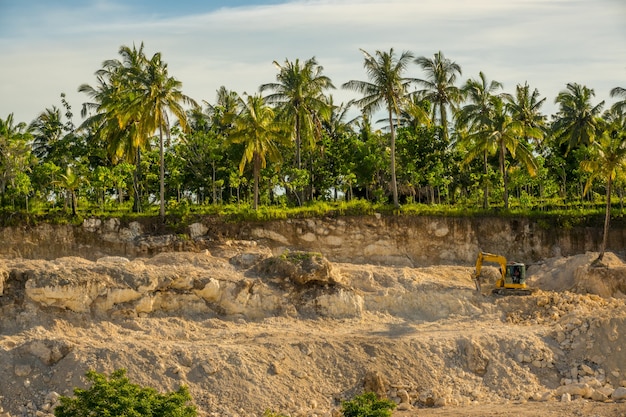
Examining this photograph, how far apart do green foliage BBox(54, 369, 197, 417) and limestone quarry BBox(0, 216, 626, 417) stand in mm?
4958

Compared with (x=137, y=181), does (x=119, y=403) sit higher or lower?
lower

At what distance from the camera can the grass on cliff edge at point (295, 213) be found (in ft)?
152

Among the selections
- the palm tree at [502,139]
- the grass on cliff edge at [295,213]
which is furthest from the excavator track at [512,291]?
Answer: the palm tree at [502,139]

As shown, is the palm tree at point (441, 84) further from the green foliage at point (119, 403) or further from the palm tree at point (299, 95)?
the green foliage at point (119, 403)

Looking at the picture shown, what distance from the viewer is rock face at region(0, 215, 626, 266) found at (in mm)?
45656

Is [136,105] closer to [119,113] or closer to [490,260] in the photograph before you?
[119,113]

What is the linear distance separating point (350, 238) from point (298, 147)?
8.65m

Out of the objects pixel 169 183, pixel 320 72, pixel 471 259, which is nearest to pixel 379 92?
pixel 320 72

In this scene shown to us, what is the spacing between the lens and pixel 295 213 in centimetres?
4828

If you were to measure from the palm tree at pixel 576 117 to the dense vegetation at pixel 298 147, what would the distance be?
3.5 inches

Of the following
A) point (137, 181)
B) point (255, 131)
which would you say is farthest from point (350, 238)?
point (137, 181)

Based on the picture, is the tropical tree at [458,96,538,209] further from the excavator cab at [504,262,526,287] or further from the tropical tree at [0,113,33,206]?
the tropical tree at [0,113,33,206]

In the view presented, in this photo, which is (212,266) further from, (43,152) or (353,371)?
(43,152)

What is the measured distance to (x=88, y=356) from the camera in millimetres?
31281
